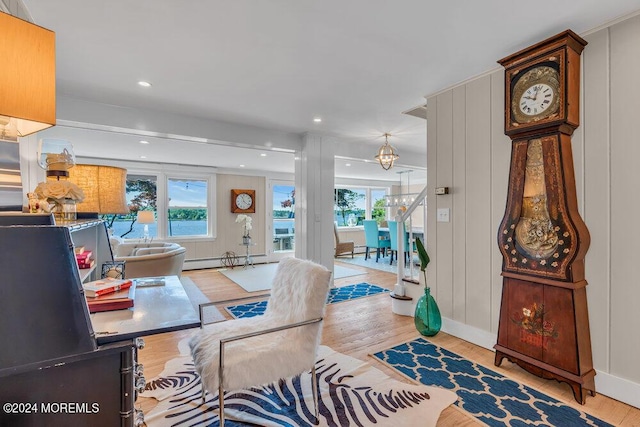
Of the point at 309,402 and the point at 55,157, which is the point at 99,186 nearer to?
the point at 55,157

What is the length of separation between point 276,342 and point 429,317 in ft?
5.52

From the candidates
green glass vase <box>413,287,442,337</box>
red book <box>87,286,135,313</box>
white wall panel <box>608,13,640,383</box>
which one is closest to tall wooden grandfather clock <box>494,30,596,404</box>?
white wall panel <box>608,13,640,383</box>

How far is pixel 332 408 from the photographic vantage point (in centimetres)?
173

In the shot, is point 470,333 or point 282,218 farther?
point 282,218

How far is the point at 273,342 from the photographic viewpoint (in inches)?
64.7

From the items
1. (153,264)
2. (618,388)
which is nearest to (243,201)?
(153,264)

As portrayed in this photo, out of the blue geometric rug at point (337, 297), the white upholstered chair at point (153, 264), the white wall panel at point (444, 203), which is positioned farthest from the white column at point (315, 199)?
the white wall panel at point (444, 203)

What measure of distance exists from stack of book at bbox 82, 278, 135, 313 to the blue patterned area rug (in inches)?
72.6

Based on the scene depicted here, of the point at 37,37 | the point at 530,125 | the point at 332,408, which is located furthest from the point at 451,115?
the point at 37,37

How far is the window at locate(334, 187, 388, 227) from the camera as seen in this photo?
8742 millimetres

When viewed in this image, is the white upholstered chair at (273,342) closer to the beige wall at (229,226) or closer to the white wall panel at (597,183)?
the white wall panel at (597,183)

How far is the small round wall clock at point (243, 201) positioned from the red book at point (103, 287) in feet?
17.6

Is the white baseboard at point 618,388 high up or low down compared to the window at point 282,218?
down

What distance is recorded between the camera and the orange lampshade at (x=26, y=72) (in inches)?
28.8
